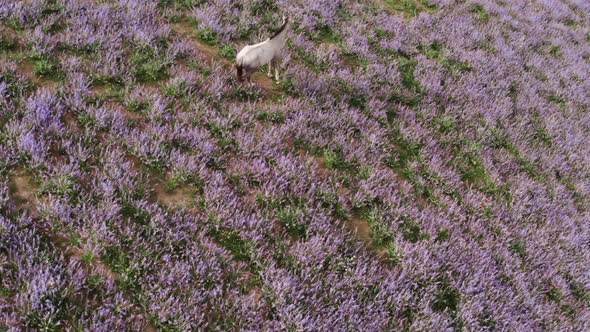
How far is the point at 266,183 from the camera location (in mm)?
5898

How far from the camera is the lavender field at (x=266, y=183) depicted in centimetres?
442

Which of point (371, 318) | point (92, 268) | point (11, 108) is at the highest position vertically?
point (11, 108)

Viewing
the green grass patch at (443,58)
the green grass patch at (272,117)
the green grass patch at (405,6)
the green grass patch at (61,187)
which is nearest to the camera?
the green grass patch at (61,187)

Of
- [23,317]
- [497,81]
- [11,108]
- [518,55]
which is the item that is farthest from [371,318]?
[518,55]

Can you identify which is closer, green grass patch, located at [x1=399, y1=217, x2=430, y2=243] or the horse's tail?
green grass patch, located at [x1=399, y1=217, x2=430, y2=243]

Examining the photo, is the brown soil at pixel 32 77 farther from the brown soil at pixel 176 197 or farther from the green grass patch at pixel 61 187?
the brown soil at pixel 176 197

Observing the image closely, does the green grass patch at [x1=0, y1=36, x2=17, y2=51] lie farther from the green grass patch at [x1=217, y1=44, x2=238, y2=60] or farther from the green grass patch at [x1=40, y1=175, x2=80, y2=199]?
the green grass patch at [x1=217, y1=44, x2=238, y2=60]

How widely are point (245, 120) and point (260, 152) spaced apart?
31.6 inches

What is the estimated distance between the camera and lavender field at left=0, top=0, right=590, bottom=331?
4.42 m

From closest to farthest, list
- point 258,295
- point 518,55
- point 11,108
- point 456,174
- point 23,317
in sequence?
point 23,317, point 258,295, point 11,108, point 456,174, point 518,55

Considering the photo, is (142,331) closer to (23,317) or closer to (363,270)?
(23,317)

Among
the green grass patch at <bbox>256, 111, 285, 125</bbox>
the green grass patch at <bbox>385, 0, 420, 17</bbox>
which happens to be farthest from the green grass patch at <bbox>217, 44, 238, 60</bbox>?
the green grass patch at <bbox>385, 0, 420, 17</bbox>

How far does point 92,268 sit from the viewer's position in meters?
4.28

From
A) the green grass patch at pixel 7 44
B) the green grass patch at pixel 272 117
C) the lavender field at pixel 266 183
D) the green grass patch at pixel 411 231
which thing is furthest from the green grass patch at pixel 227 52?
the green grass patch at pixel 411 231
